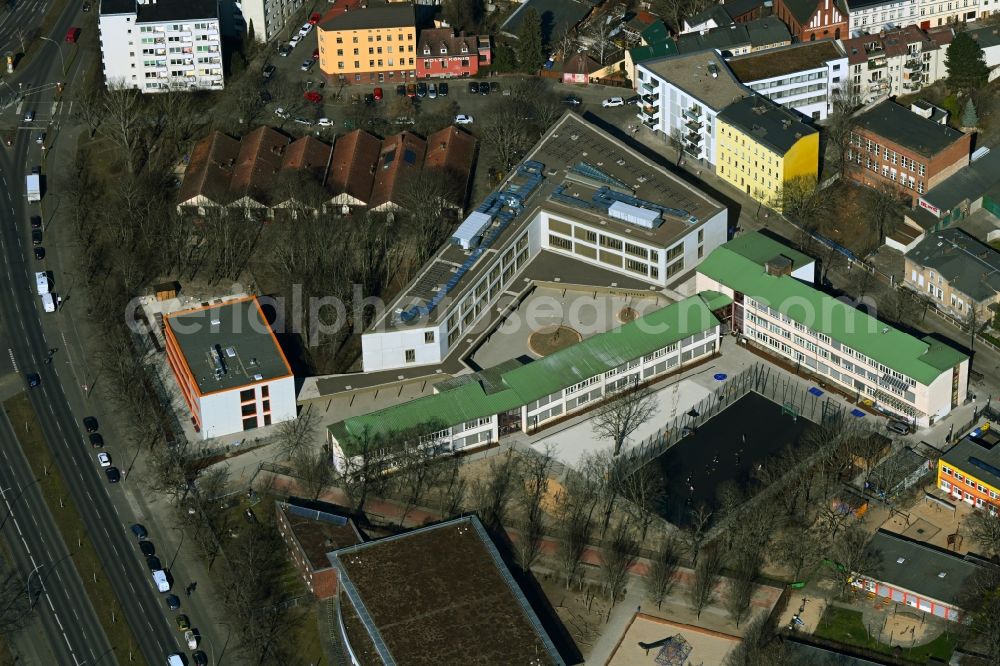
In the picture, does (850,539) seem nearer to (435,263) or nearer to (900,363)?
(900,363)

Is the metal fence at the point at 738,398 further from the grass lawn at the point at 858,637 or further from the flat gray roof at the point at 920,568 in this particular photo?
the grass lawn at the point at 858,637

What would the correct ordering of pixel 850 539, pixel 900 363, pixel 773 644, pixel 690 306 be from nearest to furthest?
pixel 773 644
pixel 850 539
pixel 900 363
pixel 690 306

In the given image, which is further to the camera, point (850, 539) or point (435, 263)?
point (435, 263)

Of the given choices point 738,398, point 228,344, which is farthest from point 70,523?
point 738,398

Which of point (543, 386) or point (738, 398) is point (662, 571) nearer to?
point (543, 386)

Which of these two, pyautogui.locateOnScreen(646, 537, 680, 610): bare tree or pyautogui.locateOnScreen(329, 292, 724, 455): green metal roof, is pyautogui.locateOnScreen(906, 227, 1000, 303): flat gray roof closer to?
pyautogui.locateOnScreen(329, 292, 724, 455): green metal roof

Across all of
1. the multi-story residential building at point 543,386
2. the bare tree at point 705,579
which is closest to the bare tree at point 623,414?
the multi-story residential building at point 543,386

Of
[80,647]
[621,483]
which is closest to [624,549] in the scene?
[621,483]
